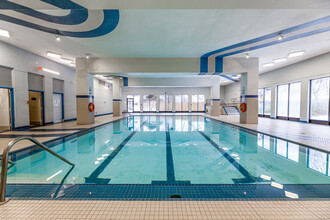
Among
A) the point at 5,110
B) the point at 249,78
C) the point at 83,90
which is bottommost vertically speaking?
the point at 5,110

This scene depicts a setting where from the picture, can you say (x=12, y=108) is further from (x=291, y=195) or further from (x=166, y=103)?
(x=166, y=103)

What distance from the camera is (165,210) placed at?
1.51m

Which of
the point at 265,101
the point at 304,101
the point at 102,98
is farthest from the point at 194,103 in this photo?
the point at 304,101

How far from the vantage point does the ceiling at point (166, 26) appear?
2.91 metres

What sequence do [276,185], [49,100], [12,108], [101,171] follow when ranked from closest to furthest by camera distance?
Result: [276,185], [101,171], [12,108], [49,100]

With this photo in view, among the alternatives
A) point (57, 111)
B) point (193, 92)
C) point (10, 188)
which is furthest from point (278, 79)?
point (57, 111)

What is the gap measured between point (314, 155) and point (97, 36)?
21.8 feet

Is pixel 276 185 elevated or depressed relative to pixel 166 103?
depressed

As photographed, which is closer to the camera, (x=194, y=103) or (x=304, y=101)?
(x=304, y=101)

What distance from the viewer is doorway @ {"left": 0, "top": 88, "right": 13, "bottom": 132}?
610 cm

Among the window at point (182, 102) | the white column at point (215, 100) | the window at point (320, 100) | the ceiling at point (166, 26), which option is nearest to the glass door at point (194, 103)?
the window at point (182, 102)

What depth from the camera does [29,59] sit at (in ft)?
22.4

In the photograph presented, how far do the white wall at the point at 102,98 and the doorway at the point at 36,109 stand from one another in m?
4.87

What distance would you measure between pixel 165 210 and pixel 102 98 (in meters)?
13.8
